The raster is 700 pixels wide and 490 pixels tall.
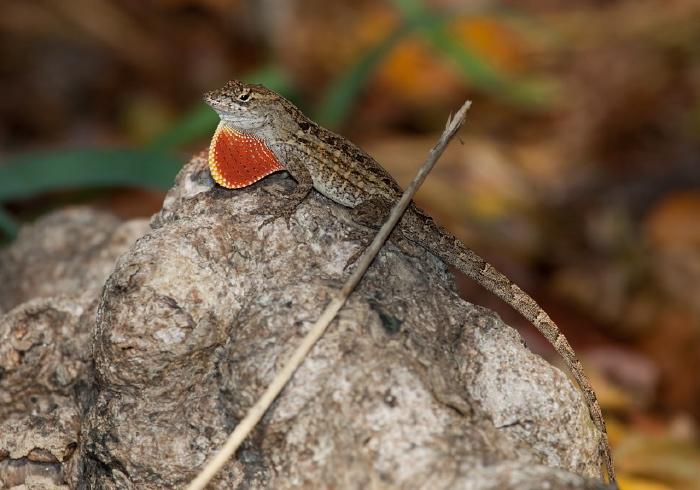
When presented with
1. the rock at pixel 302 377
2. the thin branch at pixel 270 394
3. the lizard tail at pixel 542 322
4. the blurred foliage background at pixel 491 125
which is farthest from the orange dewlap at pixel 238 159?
the blurred foliage background at pixel 491 125

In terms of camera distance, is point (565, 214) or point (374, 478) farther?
point (565, 214)

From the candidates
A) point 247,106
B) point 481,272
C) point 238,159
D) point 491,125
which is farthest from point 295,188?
point 491,125

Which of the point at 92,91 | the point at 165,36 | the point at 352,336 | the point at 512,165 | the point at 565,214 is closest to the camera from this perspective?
the point at 352,336

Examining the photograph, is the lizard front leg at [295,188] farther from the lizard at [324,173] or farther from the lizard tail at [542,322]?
the lizard tail at [542,322]

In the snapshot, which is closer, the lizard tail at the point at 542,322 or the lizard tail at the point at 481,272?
the lizard tail at the point at 542,322

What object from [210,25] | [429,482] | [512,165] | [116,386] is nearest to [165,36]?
[210,25]

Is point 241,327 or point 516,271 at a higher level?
point 516,271

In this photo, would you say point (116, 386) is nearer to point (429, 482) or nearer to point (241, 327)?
point (241, 327)

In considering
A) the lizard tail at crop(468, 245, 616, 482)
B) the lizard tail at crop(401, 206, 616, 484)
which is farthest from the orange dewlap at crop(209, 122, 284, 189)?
the lizard tail at crop(468, 245, 616, 482)
